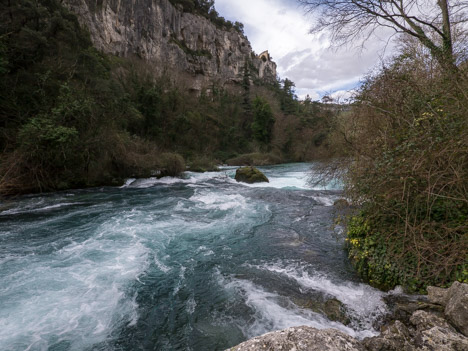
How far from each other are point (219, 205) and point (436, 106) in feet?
29.1

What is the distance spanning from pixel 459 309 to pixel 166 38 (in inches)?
2461

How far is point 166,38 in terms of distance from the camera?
51688 millimetres

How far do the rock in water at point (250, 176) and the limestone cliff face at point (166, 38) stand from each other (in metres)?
31.4

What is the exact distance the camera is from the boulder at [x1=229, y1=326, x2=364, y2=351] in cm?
171

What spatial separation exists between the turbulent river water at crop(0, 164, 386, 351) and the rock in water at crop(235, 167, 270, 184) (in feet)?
26.4

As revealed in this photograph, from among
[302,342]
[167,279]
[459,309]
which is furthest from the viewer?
[167,279]

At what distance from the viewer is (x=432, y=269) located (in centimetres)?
364

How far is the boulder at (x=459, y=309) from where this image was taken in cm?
218

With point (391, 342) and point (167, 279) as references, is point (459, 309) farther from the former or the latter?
point (167, 279)

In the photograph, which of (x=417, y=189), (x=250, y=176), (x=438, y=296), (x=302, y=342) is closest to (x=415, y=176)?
Result: (x=417, y=189)

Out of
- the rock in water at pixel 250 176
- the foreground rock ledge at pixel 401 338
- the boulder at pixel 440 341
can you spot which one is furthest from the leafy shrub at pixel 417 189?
the rock in water at pixel 250 176

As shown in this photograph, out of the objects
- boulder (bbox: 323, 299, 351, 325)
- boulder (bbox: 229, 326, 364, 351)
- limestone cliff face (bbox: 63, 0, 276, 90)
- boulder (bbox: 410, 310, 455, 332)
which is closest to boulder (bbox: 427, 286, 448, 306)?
boulder (bbox: 410, 310, 455, 332)

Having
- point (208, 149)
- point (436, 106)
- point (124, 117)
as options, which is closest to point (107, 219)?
point (436, 106)

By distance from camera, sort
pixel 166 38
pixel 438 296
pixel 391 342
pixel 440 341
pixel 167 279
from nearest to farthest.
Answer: pixel 440 341, pixel 391 342, pixel 438 296, pixel 167 279, pixel 166 38
